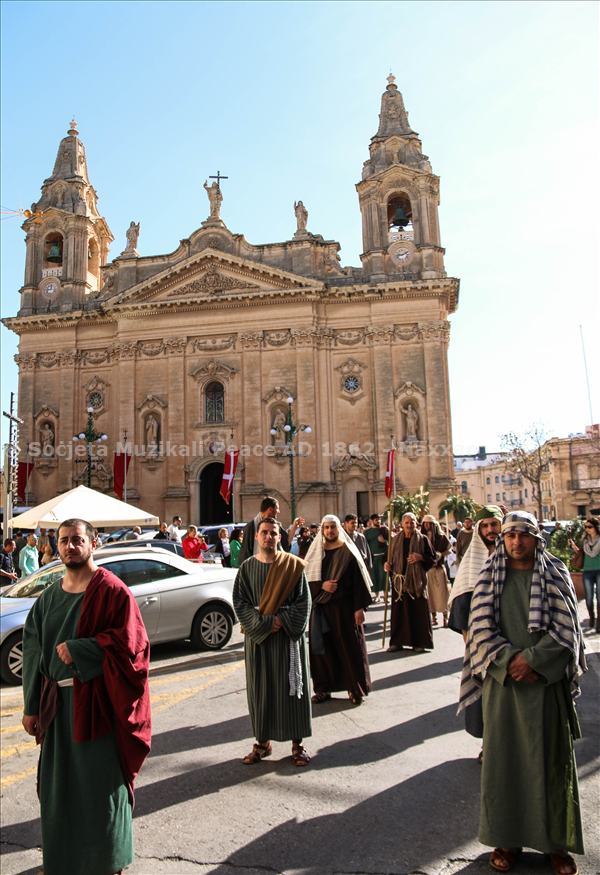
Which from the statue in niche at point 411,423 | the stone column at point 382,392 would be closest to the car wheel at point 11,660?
the stone column at point 382,392

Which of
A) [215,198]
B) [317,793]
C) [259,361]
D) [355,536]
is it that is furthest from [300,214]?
[317,793]

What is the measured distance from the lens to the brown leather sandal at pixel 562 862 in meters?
3.47

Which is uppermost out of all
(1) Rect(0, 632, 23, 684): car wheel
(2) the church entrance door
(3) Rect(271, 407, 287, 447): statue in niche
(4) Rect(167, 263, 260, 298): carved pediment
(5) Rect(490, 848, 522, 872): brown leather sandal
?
(4) Rect(167, 263, 260, 298): carved pediment

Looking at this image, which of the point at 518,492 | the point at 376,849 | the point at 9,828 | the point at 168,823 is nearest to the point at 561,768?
the point at 376,849

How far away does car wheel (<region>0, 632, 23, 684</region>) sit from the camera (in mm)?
8227

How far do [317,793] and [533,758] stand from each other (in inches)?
68.8

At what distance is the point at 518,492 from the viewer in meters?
84.0

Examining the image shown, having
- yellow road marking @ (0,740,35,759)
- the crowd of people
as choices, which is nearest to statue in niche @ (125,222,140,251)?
yellow road marking @ (0,740,35,759)

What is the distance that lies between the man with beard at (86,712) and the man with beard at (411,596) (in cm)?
631

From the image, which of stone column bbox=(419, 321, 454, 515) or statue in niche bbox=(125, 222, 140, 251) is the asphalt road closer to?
stone column bbox=(419, 321, 454, 515)

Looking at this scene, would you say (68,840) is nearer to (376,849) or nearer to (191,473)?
(376,849)

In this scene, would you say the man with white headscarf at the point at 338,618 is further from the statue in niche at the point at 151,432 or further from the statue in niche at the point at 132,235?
the statue in niche at the point at 132,235

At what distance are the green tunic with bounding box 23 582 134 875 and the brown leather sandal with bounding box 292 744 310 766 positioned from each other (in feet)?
6.27

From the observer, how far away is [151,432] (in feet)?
105
